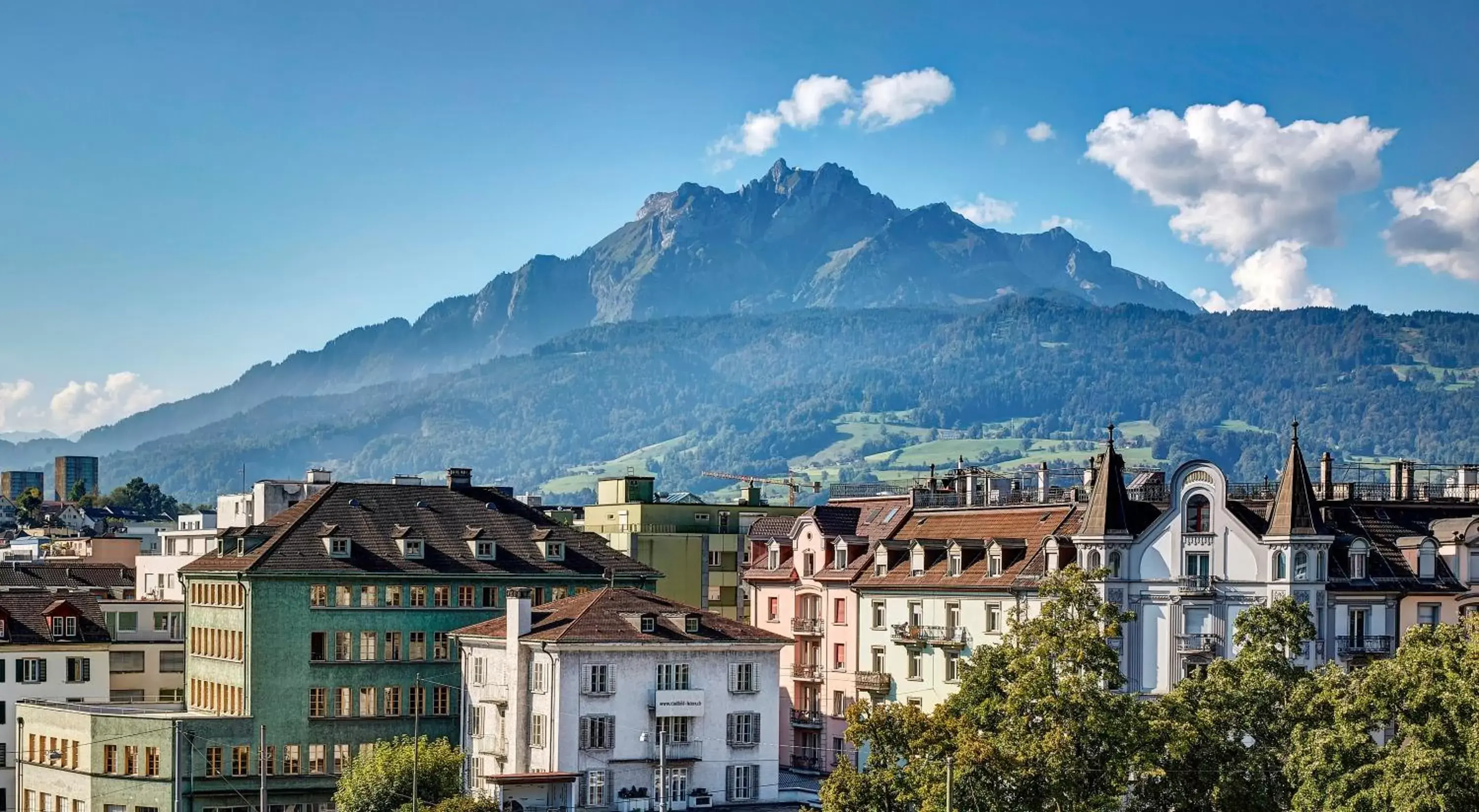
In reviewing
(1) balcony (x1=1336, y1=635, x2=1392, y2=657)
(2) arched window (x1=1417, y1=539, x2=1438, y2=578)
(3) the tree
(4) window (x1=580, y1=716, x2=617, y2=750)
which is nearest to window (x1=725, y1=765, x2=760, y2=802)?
(4) window (x1=580, y1=716, x2=617, y2=750)

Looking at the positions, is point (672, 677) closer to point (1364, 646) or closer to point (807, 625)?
point (807, 625)

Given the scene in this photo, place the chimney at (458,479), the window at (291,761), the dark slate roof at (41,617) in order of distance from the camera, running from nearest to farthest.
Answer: the window at (291,761) < the dark slate roof at (41,617) < the chimney at (458,479)

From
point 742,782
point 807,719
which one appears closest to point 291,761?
point 742,782

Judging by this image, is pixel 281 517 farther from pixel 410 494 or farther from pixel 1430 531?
pixel 1430 531

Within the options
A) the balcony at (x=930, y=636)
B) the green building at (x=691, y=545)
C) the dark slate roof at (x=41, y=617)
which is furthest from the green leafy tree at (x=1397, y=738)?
the dark slate roof at (x=41, y=617)

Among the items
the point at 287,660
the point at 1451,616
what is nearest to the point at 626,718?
the point at 287,660

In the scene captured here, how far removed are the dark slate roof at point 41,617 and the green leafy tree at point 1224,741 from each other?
257 ft

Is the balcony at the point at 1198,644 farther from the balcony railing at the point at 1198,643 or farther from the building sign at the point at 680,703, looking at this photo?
the building sign at the point at 680,703

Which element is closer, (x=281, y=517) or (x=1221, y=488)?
(x=1221, y=488)

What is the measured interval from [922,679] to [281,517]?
40.9 meters

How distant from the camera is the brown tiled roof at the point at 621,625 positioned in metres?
106

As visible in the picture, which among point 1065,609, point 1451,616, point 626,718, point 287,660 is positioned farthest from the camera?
point 287,660

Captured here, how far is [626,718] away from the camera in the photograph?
106 meters

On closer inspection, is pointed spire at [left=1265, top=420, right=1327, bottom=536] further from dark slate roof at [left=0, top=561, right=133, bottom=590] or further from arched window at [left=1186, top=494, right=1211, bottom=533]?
dark slate roof at [left=0, top=561, right=133, bottom=590]
